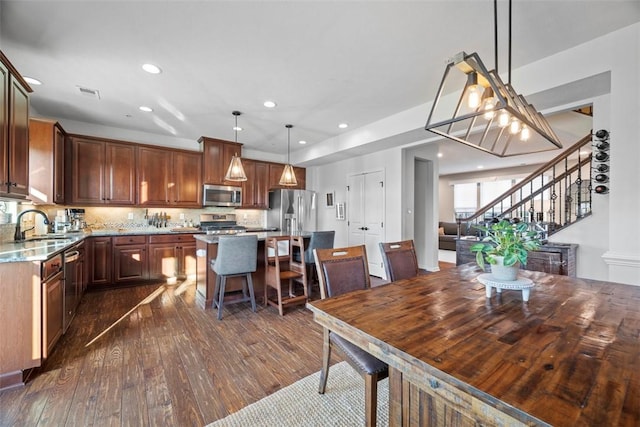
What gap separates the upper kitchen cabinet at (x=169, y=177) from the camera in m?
4.77

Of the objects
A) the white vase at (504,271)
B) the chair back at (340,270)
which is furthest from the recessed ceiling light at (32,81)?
the white vase at (504,271)

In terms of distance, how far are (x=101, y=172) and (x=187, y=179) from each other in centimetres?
125

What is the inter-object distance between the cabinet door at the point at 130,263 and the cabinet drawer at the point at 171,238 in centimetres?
17

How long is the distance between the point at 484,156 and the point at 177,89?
689 cm

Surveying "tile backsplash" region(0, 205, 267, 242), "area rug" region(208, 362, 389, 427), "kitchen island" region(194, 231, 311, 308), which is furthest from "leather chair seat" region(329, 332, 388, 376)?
"tile backsplash" region(0, 205, 267, 242)

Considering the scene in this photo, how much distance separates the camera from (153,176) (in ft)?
15.9

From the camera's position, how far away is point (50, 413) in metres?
1.68

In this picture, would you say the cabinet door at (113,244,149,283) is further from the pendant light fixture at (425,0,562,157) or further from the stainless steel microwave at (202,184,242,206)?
the pendant light fixture at (425,0,562,157)

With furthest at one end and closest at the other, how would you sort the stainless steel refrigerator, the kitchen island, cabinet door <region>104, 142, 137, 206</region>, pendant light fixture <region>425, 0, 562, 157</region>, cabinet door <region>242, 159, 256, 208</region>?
the stainless steel refrigerator
cabinet door <region>242, 159, 256, 208</region>
cabinet door <region>104, 142, 137, 206</region>
the kitchen island
pendant light fixture <region>425, 0, 562, 157</region>

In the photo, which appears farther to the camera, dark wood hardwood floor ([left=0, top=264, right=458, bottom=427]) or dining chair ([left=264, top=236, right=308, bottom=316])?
dining chair ([left=264, top=236, right=308, bottom=316])

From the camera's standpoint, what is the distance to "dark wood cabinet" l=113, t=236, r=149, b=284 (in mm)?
4293

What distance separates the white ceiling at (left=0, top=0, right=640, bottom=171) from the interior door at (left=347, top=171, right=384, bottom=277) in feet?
5.84

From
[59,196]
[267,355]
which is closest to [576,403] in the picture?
[267,355]

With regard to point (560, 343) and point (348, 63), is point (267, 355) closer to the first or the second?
point (560, 343)
